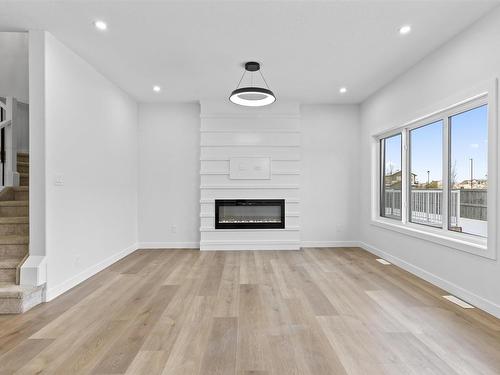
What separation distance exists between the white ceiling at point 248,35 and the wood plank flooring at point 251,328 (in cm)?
271

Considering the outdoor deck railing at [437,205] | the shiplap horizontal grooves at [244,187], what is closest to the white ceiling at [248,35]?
the outdoor deck railing at [437,205]

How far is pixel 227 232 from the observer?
5.29 m

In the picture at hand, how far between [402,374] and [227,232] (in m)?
3.81

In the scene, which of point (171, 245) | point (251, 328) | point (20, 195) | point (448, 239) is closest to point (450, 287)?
point (448, 239)

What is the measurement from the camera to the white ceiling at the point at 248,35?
8.39ft

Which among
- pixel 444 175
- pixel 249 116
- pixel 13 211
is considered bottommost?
pixel 13 211

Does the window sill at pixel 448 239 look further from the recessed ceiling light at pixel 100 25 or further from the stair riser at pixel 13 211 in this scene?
the stair riser at pixel 13 211

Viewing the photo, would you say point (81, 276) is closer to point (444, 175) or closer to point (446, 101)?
point (444, 175)

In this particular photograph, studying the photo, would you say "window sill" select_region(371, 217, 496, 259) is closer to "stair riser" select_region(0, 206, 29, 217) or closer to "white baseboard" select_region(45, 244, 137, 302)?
"white baseboard" select_region(45, 244, 137, 302)

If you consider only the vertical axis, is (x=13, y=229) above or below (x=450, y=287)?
above

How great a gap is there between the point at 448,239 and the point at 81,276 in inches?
166

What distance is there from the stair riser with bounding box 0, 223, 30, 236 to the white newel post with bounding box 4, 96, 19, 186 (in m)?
1.31

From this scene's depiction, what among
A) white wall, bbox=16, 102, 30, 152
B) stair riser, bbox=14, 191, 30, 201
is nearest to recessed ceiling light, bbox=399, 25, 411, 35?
stair riser, bbox=14, 191, 30, 201

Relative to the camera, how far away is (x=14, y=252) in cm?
306
